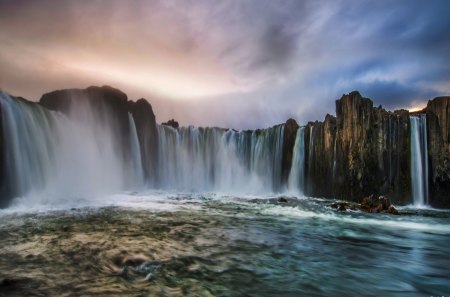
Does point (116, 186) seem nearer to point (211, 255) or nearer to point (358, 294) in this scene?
point (211, 255)

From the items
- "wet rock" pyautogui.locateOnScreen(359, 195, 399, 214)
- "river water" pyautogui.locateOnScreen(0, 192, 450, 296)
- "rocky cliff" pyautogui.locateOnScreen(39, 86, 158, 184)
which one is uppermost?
"rocky cliff" pyautogui.locateOnScreen(39, 86, 158, 184)

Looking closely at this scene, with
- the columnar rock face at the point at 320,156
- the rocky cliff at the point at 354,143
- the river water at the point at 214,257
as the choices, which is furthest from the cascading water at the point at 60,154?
the columnar rock face at the point at 320,156

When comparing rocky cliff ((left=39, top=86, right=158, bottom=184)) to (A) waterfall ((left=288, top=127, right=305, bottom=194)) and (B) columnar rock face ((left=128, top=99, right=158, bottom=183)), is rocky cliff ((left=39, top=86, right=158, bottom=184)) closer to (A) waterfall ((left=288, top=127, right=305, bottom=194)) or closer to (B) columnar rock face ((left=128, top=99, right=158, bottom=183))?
(B) columnar rock face ((left=128, top=99, right=158, bottom=183))

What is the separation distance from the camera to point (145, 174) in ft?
142

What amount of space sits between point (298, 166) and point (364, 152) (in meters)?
8.32

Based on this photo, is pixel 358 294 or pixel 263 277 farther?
pixel 263 277

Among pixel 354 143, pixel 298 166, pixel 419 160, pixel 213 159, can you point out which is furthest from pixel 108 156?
pixel 419 160


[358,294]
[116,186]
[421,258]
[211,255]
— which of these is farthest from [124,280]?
[116,186]

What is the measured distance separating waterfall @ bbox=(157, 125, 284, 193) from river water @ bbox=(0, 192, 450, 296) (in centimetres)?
2634

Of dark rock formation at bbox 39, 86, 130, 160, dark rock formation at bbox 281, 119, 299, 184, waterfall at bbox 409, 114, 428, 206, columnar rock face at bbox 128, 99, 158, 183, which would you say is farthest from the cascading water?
waterfall at bbox 409, 114, 428, 206

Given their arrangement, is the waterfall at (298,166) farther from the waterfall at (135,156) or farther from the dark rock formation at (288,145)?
the waterfall at (135,156)

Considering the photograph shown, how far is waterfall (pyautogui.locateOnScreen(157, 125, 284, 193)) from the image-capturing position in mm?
43406

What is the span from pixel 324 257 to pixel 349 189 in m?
23.1

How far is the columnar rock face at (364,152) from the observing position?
30.1 metres
